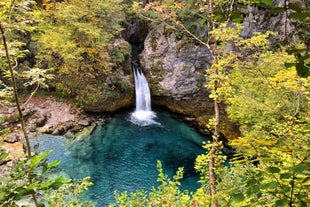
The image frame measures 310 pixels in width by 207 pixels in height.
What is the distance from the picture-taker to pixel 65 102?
51.4ft

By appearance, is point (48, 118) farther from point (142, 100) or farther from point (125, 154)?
point (142, 100)

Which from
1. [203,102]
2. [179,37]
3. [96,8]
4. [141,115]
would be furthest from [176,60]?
[96,8]

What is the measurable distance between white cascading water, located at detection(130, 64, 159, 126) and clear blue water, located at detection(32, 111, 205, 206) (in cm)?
84

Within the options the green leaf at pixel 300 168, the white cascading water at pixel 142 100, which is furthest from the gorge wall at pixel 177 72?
the green leaf at pixel 300 168

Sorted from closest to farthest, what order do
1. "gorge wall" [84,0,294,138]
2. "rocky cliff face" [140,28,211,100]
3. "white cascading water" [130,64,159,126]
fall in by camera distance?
1. "gorge wall" [84,0,294,138]
2. "white cascading water" [130,64,159,126]
3. "rocky cliff face" [140,28,211,100]

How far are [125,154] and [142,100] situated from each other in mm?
5568

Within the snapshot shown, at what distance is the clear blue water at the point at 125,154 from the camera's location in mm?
10578

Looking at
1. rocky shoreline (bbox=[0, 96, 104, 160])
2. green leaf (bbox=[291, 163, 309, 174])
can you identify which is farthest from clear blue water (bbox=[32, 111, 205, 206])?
green leaf (bbox=[291, 163, 309, 174])

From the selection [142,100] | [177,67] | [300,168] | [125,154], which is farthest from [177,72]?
[300,168]

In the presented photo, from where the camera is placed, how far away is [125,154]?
41.1 ft

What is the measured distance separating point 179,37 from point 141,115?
6.29m

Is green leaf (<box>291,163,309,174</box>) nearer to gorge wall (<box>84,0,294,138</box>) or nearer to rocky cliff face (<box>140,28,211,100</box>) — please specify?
gorge wall (<box>84,0,294,138</box>)

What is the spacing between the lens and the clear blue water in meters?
10.6

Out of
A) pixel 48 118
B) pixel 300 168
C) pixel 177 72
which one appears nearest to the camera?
pixel 300 168
